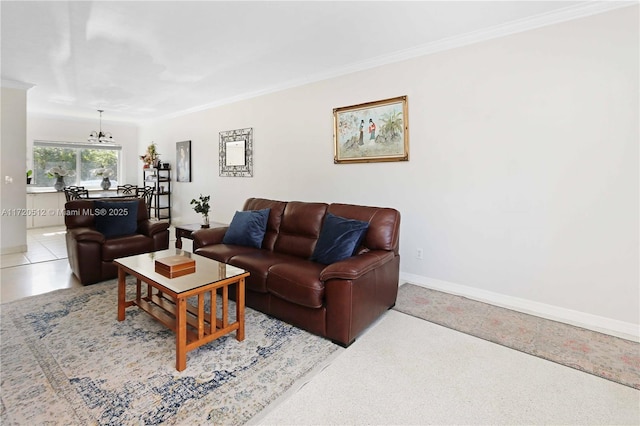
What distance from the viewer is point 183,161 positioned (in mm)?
6879

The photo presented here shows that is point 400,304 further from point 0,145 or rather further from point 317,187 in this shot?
point 0,145

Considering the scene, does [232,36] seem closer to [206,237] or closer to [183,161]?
[206,237]

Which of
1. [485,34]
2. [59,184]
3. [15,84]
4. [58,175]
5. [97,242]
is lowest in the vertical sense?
[97,242]

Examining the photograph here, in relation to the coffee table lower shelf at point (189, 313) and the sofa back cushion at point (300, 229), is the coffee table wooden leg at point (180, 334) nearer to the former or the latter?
the coffee table lower shelf at point (189, 313)

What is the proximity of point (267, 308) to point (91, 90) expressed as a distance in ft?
16.0

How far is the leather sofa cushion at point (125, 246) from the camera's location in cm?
358

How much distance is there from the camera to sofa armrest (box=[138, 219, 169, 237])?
404 cm

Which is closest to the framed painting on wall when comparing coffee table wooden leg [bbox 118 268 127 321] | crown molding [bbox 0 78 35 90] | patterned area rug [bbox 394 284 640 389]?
crown molding [bbox 0 78 35 90]

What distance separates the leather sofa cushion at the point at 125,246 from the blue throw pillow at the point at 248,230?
3.71ft

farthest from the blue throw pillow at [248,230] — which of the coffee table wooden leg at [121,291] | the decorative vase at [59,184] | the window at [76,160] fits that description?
the window at [76,160]

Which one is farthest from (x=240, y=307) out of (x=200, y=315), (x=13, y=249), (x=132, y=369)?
(x=13, y=249)

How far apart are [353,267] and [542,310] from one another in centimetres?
190

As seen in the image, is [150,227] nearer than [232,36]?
No

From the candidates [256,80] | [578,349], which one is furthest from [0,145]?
[578,349]
